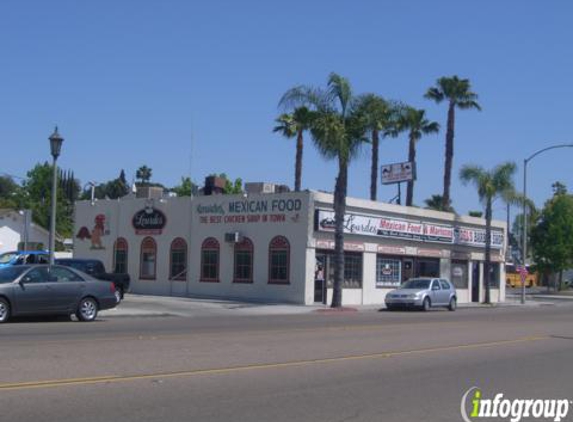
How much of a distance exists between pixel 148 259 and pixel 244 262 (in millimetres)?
6685

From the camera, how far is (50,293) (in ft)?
67.5

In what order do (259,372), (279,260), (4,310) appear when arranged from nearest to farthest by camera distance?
(259,372) → (4,310) → (279,260)

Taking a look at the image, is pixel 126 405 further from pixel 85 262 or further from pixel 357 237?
pixel 357 237

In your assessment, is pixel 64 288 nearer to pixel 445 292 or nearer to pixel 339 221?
pixel 339 221

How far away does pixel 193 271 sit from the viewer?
132ft

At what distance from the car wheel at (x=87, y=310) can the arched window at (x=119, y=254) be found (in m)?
21.9

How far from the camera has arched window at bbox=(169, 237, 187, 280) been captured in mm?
40781

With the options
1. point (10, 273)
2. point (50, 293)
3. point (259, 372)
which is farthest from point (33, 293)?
point (259, 372)

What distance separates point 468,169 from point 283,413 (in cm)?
3943

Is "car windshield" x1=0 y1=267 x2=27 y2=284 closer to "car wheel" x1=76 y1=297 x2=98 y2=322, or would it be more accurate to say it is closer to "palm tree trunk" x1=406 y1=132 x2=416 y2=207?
"car wheel" x1=76 y1=297 x2=98 y2=322

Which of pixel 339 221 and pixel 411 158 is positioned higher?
pixel 411 158

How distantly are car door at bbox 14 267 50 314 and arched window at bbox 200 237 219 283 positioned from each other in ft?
61.7

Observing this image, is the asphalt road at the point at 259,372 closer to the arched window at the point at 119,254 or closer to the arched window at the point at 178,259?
the arched window at the point at 178,259

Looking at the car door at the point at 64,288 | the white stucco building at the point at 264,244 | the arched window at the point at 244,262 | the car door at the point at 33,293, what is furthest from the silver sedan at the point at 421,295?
the car door at the point at 33,293
